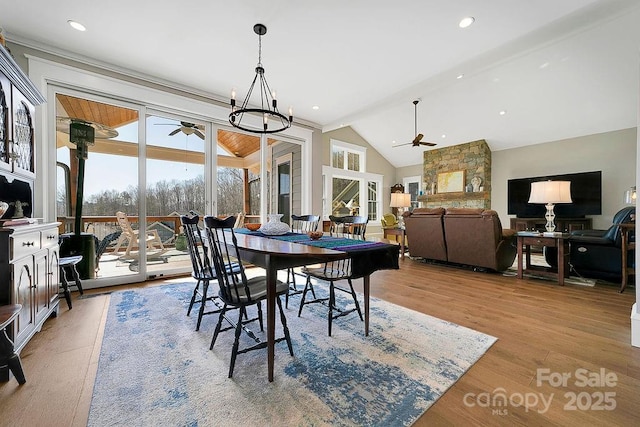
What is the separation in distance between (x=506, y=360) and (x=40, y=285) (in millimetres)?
3379

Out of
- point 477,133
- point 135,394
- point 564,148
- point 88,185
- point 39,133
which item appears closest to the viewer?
point 135,394

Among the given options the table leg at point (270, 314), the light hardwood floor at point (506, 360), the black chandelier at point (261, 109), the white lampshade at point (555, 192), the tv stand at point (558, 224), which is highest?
the black chandelier at point (261, 109)

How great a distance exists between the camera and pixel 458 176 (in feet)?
25.7

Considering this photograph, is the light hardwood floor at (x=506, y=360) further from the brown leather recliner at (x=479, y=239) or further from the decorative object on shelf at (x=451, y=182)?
the decorative object on shelf at (x=451, y=182)

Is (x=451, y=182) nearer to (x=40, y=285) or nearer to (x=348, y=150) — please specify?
(x=348, y=150)

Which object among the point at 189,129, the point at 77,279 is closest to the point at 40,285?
the point at 77,279

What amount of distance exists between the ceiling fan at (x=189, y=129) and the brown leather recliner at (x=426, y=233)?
3671mm

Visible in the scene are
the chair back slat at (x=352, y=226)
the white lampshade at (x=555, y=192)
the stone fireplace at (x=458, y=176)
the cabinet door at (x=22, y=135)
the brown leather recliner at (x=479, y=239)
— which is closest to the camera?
the cabinet door at (x=22, y=135)

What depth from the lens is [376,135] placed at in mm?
8414

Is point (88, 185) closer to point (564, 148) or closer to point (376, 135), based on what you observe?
point (376, 135)

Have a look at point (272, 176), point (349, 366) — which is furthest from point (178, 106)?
point (349, 366)

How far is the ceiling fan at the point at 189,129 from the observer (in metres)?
4.03

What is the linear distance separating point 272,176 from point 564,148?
712 cm

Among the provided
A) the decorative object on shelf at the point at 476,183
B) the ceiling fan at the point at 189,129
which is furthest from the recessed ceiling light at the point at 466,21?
the decorative object on shelf at the point at 476,183
